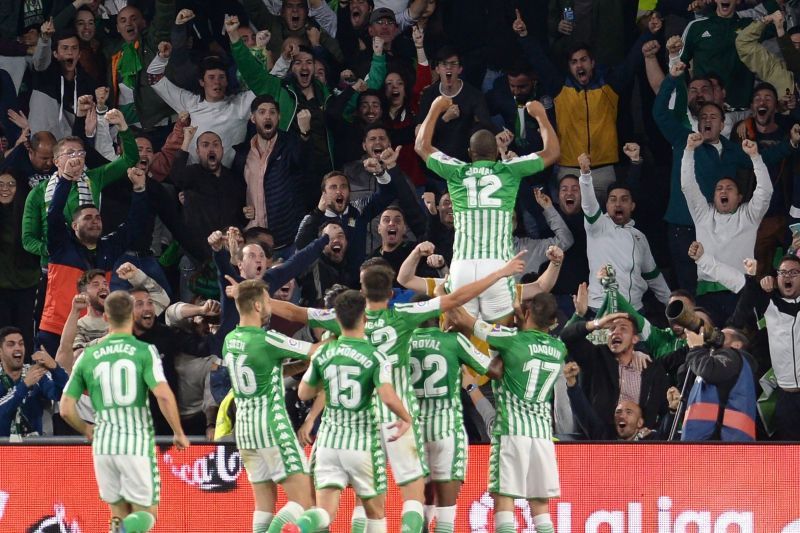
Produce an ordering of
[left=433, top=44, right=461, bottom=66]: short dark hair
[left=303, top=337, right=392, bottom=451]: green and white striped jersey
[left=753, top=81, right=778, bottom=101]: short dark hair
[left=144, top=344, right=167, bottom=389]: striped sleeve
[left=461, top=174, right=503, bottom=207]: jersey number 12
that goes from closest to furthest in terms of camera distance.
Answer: [left=303, top=337, right=392, bottom=451]: green and white striped jersey
[left=144, top=344, right=167, bottom=389]: striped sleeve
[left=461, top=174, right=503, bottom=207]: jersey number 12
[left=753, top=81, right=778, bottom=101]: short dark hair
[left=433, top=44, right=461, bottom=66]: short dark hair

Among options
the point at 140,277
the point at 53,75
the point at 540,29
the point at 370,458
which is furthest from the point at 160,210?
the point at 370,458

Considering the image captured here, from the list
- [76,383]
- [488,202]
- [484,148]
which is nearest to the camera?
[76,383]

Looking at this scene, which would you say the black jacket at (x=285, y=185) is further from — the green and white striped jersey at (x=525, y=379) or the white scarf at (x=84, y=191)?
the green and white striped jersey at (x=525, y=379)

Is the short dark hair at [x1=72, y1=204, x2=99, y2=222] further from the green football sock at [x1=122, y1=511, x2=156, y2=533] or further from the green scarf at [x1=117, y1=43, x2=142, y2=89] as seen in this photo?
the green football sock at [x1=122, y1=511, x2=156, y2=533]

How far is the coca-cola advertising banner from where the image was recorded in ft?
39.0

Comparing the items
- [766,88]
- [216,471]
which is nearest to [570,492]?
[216,471]

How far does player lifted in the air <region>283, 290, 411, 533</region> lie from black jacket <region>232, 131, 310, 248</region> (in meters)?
5.22

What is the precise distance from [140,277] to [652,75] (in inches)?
222

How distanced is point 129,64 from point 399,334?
23.9ft

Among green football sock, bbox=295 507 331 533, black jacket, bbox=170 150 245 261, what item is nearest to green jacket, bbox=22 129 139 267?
black jacket, bbox=170 150 245 261

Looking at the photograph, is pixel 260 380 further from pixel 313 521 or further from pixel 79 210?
pixel 79 210

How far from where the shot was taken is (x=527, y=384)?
11.4 m

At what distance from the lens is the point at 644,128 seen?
17016mm

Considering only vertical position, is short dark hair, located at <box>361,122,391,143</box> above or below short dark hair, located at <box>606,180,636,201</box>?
above
